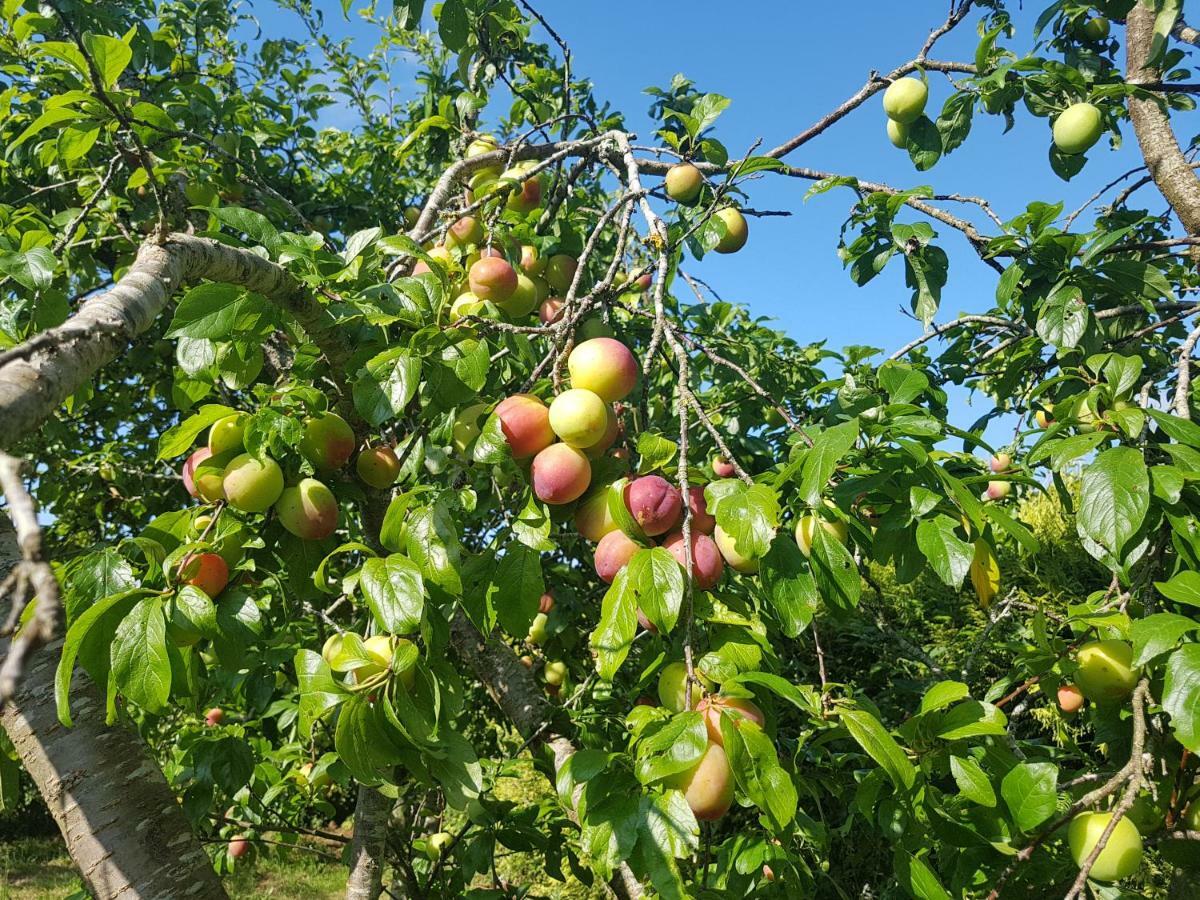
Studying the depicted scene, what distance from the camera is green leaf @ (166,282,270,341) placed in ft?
3.47

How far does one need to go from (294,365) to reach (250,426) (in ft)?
0.56

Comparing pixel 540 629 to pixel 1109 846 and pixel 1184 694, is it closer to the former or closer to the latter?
pixel 1109 846

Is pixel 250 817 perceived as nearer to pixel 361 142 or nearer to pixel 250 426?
pixel 250 426

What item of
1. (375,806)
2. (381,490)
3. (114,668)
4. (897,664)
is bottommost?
(897,664)

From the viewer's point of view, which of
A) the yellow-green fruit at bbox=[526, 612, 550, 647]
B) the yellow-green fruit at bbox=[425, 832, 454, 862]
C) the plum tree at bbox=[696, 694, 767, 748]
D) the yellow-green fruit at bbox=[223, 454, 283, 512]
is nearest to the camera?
the plum tree at bbox=[696, 694, 767, 748]

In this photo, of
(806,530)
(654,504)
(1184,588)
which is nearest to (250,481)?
(654,504)

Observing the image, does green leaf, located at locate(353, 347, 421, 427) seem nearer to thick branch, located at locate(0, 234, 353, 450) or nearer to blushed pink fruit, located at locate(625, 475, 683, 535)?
thick branch, located at locate(0, 234, 353, 450)

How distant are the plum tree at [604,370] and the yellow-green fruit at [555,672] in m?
1.82

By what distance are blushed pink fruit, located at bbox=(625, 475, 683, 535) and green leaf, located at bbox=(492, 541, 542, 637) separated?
0.51 feet

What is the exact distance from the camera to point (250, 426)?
1204mm

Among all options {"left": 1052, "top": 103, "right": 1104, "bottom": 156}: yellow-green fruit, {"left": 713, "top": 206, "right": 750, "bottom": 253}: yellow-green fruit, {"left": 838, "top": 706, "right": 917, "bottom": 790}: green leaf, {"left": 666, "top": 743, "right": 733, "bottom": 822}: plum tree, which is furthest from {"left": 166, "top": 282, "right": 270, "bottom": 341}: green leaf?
{"left": 1052, "top": 103, "right": 1104, "bottom": 156}: yellow-green fruit

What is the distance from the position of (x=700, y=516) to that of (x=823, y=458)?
23 centimetres

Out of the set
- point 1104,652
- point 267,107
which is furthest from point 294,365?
point 267,107

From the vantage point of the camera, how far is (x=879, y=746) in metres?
0.91
